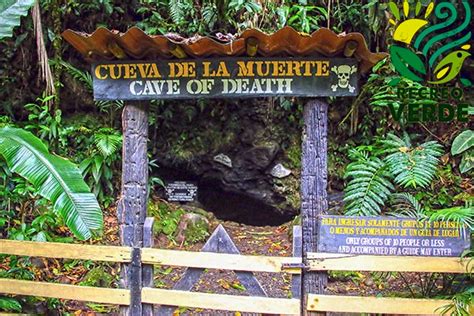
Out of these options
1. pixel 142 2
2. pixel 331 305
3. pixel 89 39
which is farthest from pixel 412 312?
pixel 142 2

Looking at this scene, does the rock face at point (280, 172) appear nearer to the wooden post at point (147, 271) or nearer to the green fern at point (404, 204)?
the green fern at point (404, 204)

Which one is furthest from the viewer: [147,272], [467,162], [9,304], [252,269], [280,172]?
[280,172]

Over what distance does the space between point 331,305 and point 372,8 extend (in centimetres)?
406

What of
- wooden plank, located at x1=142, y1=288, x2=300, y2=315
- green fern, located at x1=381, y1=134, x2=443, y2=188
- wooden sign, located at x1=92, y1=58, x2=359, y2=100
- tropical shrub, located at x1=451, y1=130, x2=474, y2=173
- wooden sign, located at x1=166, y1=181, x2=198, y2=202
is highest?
wooden sign, located at x1=92, y1=58, x2=359, y2=100

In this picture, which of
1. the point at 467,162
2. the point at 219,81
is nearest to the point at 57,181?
the point at 219,81

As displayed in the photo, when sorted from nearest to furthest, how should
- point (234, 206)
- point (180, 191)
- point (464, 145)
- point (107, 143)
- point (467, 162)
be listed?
1. point (464, 145)
2. point (467, 162)
3. point (107, 143)
4. point (180, 191)
5. point (234, 206)

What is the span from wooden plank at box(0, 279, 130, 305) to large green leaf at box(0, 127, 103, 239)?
66 centimetres

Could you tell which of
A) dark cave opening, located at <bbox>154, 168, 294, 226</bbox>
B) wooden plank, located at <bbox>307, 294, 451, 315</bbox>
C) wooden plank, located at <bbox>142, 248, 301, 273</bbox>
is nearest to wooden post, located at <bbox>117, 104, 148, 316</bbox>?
wooden plank, located at <bbox>142, 248, 301, 273</bbox>

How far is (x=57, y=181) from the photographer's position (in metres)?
3.22

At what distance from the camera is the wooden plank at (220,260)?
3.35 metres

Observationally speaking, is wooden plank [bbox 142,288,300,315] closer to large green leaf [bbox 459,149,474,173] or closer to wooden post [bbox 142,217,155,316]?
wooden post [bbox 142,217,155,316]

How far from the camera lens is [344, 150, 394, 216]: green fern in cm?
443

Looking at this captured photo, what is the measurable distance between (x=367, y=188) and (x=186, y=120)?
306 centimetres

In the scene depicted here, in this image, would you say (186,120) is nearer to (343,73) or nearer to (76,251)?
(76,251)
